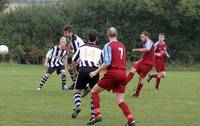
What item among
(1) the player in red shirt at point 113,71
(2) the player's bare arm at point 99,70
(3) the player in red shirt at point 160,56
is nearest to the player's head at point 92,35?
(1) the player in red shirt at point 113,71

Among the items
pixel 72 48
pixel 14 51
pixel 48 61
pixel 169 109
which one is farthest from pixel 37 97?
pixel 14 51

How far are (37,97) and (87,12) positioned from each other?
1108 inches

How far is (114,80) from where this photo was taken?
452 inches

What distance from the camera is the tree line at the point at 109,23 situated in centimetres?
4344

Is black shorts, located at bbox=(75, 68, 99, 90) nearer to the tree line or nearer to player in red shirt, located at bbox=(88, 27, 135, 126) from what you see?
player in red shirt, located at bbox=(88, 27, 135, 126)

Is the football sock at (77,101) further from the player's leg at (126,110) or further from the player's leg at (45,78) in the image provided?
the player's leg at (45,78)

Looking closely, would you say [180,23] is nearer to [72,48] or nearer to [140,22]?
[140,22]

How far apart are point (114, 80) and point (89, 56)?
1.39 m

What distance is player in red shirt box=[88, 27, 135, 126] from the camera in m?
11.4

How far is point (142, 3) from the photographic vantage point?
43.7 m

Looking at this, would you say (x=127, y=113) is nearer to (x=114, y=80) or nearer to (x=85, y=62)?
(x=114, y=80)

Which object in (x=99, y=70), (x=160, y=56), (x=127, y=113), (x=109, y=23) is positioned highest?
(x=109, y=23)

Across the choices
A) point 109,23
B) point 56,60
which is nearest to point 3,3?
point 109,23

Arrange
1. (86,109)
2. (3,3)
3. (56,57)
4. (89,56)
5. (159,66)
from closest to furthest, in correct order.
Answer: (89,56) < (86,109) < (56,57) < (159,66) < (3,3)
